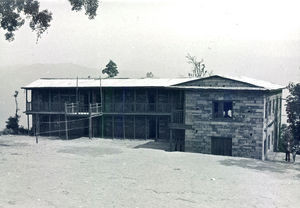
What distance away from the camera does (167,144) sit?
109 ft

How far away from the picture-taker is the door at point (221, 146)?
93.9 feet

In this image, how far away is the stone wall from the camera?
27.6 m

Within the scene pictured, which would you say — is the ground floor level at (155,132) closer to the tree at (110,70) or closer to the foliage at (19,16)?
the foliage at (19,16)

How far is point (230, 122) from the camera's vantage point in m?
28.3

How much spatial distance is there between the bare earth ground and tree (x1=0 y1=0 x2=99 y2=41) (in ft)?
33.5

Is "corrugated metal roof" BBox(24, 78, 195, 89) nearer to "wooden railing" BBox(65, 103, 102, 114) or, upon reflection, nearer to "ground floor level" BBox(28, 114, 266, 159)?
"wooden railing" BBox(65, 103, 102, 114)

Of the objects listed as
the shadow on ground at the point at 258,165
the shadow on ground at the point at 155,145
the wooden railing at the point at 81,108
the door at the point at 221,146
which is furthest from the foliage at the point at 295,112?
the wooden railing at the point at 81,108

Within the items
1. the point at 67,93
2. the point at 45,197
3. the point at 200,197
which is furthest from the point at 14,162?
the point at 67,93

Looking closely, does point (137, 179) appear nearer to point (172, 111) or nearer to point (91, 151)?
point (91, 151)

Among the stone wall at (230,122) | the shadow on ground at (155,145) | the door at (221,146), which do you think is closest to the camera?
the stone wall at (230,122)

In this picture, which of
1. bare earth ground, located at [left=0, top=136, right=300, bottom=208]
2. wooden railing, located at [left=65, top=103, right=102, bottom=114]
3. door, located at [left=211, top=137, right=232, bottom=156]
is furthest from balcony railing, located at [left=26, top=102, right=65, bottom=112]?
door, located at [left=211, top=137, right=232, bottom=156]

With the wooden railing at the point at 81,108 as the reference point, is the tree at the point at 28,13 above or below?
above

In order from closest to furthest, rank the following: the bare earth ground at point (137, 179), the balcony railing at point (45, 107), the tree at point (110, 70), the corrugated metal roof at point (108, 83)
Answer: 1. the bare earth ground at point (137, 179)
2. the corrugated metal roof at point (108, 83)
3. the balcony railing at point (45, 107)
4. the tree at point (110, 70)

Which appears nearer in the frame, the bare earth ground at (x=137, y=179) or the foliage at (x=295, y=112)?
the bare earth ground at (x=137, y=179)
